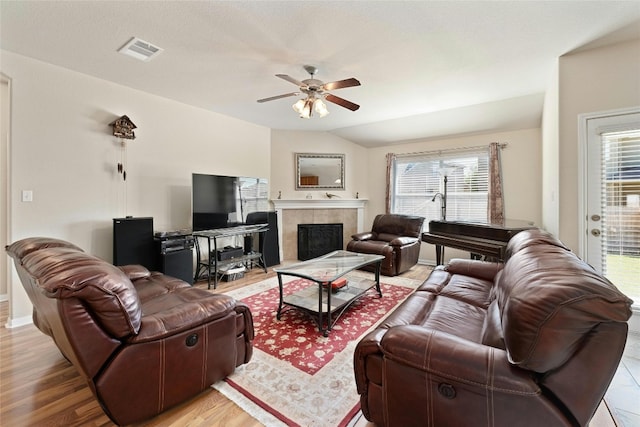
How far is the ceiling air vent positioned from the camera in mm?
2412

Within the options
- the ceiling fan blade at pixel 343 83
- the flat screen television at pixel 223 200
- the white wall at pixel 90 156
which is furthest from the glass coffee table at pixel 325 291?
the white wall at pixel 90 156

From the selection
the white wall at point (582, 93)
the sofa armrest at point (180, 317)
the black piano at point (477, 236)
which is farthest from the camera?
the black piano at point (477, 236)

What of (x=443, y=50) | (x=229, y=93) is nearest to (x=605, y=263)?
(x=443, y=50)

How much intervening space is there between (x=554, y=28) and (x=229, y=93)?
3335 millimetres

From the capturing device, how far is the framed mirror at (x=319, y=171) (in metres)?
5.45

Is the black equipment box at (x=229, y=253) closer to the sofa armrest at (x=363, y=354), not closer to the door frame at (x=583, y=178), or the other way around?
the sofa armrest at (x=363, y=354)

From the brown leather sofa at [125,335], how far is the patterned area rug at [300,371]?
0.84 ft

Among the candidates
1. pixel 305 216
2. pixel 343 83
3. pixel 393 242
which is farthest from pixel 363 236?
pixel 343 83

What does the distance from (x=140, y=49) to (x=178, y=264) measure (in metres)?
2.37

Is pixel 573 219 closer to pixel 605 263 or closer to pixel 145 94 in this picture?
pixel 605 263

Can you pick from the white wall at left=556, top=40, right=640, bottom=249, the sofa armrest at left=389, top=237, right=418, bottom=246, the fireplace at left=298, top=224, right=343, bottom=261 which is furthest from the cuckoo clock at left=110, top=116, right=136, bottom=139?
the white wall at left=556, top=40, right=640, bottom=249

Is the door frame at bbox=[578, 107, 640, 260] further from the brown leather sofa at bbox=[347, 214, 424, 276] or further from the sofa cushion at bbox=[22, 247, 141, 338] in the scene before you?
the sofa cushion at bbox=[22, 247, 141, 338]

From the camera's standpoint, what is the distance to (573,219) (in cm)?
260

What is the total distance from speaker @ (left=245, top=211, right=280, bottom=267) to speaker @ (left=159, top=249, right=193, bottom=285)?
130 cm
